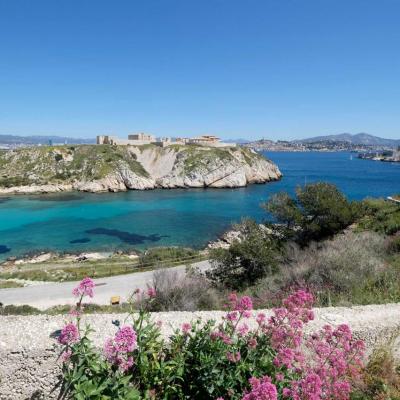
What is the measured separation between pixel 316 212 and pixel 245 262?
246 inches

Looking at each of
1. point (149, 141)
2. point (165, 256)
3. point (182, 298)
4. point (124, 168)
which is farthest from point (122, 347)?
point (149, 141)

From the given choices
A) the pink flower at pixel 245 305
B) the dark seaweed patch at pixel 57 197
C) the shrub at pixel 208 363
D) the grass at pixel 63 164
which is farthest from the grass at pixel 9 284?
the grass at pixel 63 164

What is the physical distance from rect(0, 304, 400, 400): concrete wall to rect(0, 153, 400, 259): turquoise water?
108ft

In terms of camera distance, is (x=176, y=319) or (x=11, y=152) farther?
(x=11, y=152)

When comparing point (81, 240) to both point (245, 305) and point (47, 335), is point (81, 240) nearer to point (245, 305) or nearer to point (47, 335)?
point (47, 335)

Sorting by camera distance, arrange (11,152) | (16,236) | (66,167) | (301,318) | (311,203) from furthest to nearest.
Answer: (11,152) < (66,167) < (16,236) < (311,203) < (301,318)

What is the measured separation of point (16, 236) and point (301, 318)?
47729 millimetres

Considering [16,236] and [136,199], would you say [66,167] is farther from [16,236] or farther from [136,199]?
[16,236]

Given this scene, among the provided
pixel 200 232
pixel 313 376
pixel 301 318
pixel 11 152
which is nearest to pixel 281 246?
pixel 301 318

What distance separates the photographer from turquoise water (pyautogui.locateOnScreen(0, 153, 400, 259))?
1682 inches

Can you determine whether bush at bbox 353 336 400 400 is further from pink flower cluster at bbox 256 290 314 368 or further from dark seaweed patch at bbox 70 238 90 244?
dark seaweed patch at bbox 70 238 90 244

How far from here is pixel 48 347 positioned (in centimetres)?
541

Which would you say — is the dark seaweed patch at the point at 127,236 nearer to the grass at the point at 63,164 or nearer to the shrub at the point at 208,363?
the shrub at the point at 208,363

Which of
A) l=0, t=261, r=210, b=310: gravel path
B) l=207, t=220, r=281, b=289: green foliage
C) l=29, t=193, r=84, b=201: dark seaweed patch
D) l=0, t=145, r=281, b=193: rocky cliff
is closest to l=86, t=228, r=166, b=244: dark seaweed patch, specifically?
l=0, t=261, r=210, b=310: gravel path
